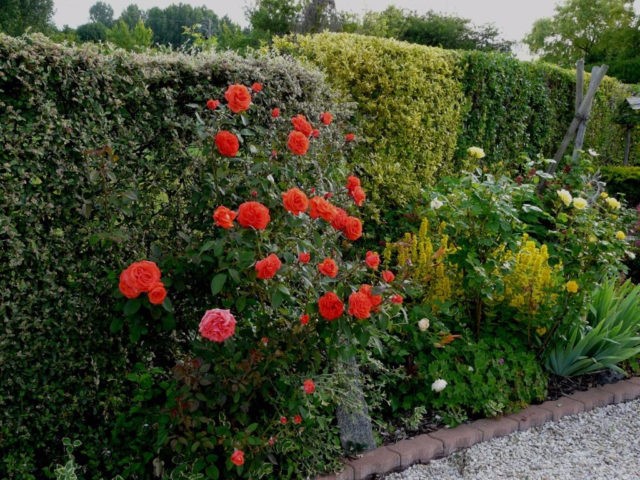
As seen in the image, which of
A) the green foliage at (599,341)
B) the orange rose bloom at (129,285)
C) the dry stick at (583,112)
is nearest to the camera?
the orange rose bloom at (129,285)

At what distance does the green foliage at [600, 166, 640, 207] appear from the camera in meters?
7.80

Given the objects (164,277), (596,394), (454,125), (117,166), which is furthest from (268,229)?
(454,125)

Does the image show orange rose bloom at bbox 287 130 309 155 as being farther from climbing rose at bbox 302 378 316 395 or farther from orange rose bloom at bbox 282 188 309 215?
climbing rose at bbox 302 378 316 395

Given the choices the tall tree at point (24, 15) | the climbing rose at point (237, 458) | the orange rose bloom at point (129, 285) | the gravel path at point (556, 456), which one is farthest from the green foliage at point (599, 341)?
the tall tree at point (24, 15)

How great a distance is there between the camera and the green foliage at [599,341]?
405 cm

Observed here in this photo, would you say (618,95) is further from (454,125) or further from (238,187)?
(238,187)

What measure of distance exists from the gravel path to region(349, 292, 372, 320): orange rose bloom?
1034mm

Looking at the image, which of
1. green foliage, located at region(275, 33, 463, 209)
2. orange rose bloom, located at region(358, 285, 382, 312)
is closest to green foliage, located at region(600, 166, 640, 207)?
green foliage, located at region(275, 33, 463, 209)

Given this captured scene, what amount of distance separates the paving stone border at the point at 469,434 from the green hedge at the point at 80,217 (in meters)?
1.11

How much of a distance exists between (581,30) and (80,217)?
Answer: 3745cm

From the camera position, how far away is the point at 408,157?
17.5 feet

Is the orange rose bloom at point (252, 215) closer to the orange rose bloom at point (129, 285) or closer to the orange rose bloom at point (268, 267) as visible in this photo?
the orange rose bloom at point (268, 267)

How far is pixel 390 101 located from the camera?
199 inches

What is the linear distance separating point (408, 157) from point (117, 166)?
3091mm
